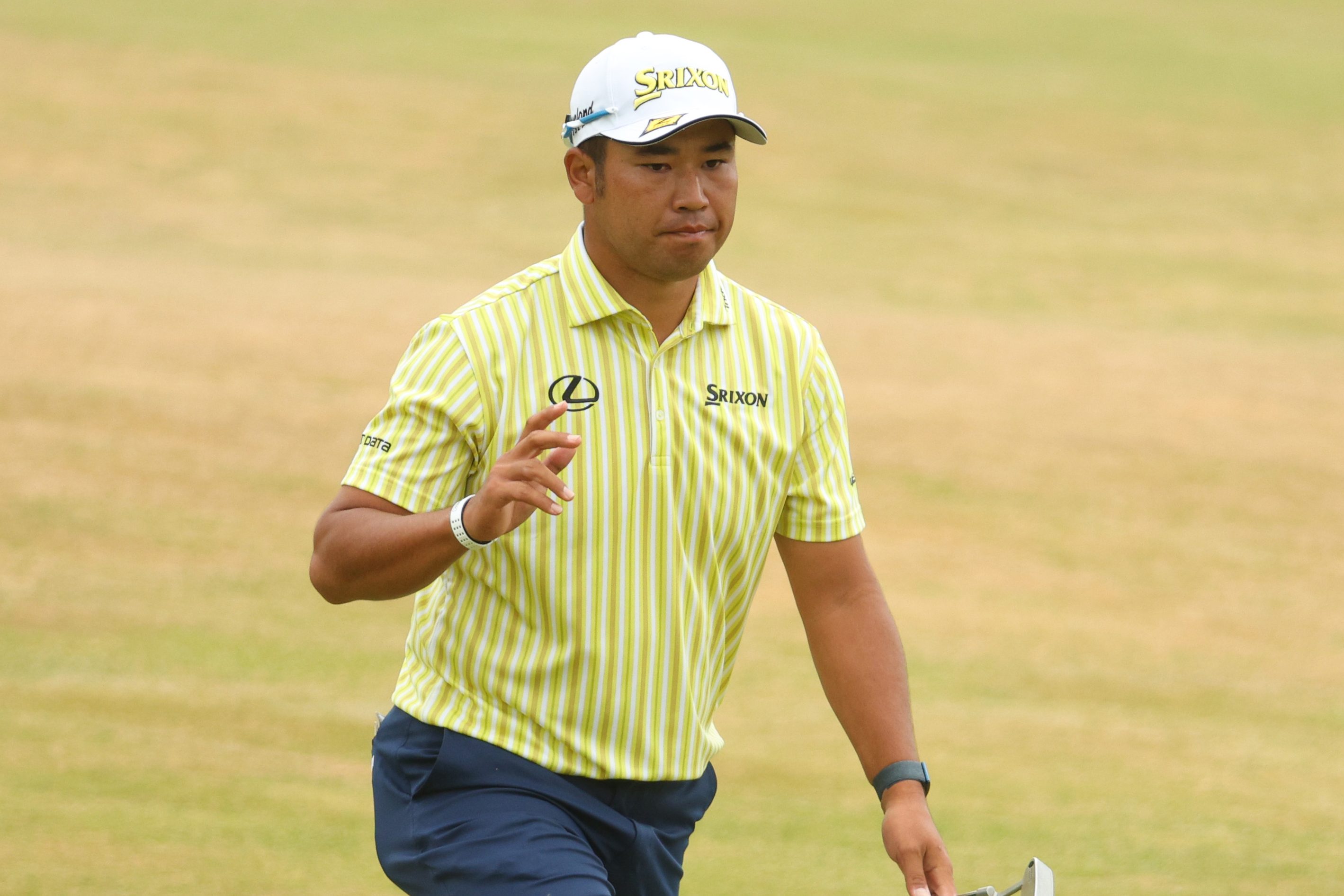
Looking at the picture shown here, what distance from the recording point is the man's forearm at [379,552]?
302 cm

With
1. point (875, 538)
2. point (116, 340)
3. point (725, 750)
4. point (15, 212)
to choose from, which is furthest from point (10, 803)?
point (15, 212)

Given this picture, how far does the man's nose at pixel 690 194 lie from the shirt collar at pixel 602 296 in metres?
0.15

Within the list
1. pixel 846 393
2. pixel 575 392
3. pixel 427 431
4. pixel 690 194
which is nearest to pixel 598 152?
pixel 690 194

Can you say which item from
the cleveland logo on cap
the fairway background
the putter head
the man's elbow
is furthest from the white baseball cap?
the fairway background

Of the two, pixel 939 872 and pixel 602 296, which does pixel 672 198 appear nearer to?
pixel 602 296

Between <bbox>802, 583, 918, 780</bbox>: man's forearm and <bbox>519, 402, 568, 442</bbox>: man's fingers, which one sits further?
<bbox>802, 583, 918, 780</bbox>: man's forearm

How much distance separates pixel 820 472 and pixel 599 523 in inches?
19.0

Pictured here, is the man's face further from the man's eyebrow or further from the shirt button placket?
the shirt button placket

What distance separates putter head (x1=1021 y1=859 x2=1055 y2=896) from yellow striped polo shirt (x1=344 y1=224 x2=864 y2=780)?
665mm

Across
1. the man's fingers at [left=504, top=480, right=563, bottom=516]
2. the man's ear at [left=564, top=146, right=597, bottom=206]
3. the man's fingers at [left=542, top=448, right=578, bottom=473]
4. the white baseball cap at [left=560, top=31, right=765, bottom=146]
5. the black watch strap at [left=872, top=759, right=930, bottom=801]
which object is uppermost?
the white baseball cap at [left=560, top=31, right=765, bottom=146]

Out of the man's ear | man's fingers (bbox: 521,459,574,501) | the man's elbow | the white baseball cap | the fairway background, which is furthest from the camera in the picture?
the fairway background

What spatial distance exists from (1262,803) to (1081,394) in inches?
244

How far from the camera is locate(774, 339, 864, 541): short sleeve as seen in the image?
3.56 meters

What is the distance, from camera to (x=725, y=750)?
25.1 feet
